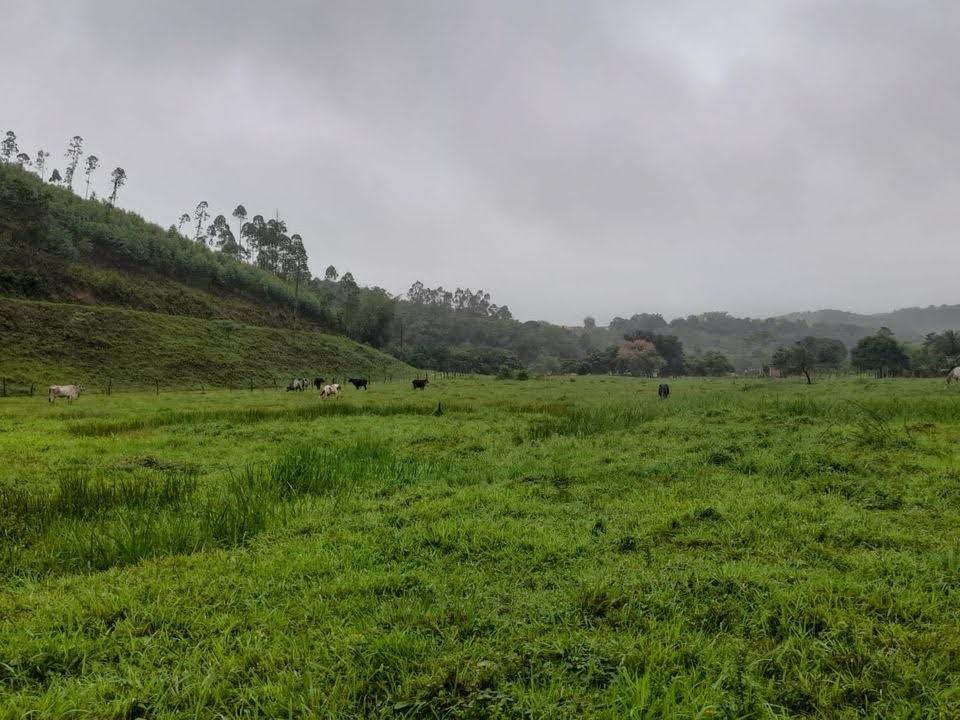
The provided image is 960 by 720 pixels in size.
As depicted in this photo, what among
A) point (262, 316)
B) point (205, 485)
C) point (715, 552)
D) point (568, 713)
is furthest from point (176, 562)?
point (262, 316)

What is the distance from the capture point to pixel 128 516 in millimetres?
7977

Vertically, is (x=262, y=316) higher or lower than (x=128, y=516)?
higher

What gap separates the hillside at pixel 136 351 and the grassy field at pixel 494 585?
4021 cm

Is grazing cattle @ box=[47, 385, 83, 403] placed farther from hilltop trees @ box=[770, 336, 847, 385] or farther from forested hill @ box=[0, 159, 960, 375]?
hilltop trees @ box=[770, 336, 847, 385]

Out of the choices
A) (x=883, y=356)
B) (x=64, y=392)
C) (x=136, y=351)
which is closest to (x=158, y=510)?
(x=64, y=392)

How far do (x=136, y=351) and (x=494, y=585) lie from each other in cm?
5883

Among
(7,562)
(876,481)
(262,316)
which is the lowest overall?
(7,562)

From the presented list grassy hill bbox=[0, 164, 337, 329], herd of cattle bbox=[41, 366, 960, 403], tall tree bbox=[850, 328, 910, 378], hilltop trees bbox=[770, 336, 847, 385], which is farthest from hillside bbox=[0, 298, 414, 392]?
tall tree bbox=[850, 328, 910, 378]

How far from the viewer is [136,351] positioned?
167 ft

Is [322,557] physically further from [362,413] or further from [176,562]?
[362,413]

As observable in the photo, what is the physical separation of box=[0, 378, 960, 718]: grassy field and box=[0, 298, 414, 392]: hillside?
40208 mm

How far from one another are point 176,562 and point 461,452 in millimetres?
8247

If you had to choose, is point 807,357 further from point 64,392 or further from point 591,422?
point 64,392

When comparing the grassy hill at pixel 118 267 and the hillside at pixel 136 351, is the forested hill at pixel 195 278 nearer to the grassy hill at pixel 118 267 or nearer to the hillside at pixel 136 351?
the grassy hill at pixel 118 267
